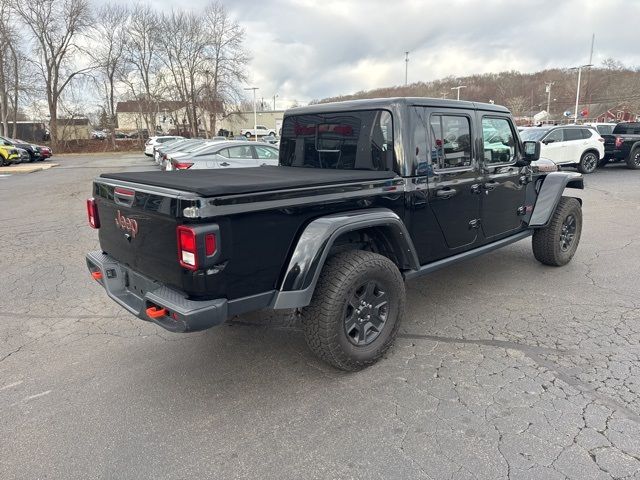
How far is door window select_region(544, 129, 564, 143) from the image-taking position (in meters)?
13.9

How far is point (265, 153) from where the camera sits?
12688mm

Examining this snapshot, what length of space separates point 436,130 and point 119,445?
3.21 meters

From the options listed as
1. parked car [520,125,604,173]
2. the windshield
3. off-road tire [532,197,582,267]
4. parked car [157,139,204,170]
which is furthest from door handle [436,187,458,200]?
the windshield

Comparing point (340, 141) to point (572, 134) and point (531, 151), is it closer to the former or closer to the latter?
point (531, 151)

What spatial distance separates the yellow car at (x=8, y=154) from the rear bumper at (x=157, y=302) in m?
25.2

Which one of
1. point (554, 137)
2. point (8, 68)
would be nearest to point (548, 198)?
point (554, 137)

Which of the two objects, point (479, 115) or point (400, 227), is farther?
point (479, 115)

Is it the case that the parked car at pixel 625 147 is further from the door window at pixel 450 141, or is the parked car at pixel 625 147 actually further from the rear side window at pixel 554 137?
the door window at pixel 450 141

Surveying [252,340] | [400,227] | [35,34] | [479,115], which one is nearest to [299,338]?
[252,340]

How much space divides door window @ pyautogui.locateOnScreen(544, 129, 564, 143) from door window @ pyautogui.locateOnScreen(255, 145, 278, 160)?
870cm

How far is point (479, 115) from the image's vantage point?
4.10 metres

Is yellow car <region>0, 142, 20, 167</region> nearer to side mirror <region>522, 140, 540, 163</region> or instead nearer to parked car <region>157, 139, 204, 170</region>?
parked car <region>157, 139, 204, 170</region>

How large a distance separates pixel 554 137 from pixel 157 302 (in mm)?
14802

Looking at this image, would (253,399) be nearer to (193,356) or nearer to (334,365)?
(334,365)
